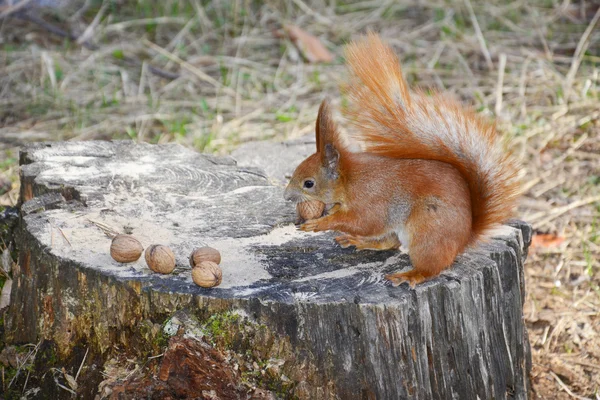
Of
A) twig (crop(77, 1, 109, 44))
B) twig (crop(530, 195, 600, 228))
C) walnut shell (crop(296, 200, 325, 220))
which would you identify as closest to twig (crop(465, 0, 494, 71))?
Result: twig (crop(530, 195, 600, 228))

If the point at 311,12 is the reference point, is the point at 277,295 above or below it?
below

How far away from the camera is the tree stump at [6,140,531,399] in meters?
1.44

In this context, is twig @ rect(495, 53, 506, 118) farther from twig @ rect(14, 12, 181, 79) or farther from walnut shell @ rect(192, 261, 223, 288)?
walnut shell @ rect(192, 261, 223, 288)

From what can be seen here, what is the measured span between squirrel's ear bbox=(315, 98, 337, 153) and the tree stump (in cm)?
21

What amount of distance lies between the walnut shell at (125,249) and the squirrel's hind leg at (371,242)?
436mm

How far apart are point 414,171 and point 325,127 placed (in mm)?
211

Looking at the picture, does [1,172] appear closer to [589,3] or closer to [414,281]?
[414,281]

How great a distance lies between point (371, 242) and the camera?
168 cm

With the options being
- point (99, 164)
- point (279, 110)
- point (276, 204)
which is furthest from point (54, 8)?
point (276, 204)

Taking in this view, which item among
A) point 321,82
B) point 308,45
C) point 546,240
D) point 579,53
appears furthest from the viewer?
point 308,45

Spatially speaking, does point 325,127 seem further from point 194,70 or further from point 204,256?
point 194,70

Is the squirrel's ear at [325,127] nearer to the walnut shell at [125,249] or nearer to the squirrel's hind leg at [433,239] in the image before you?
the squirrel's hind leg at [433,239]

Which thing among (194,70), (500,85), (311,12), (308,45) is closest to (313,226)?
(500,85)

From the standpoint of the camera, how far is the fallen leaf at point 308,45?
385 cm
